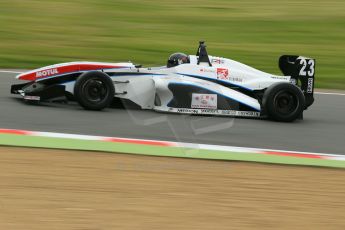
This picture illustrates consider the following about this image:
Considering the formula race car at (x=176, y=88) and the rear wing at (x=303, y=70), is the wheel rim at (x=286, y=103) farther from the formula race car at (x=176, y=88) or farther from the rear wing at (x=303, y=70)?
the rear wing at (x=303, y=70)

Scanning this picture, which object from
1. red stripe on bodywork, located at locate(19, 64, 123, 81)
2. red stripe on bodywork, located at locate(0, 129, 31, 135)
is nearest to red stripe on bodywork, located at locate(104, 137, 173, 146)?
red stripe on bodywork, located at locate(0, 129, 31, 135)

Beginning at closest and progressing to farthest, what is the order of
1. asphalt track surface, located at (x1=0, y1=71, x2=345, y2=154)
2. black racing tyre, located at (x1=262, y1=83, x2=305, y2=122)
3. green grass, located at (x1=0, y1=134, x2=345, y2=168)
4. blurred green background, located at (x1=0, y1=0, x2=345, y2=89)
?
green grass, located at (x1=0, y1=134, x2=345, y2=168) → asphalt track surface, located at (x1=0, y1=71, x2=345, y2=154) → black racing tyre, located at (x1=262, y1=83, x2=305, y2=122) → blurred green background, located at (x1=0, y1=0, x2=345, y2=89)

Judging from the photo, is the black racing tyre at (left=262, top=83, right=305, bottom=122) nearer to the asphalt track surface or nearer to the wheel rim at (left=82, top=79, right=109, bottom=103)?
the asphalt track surface

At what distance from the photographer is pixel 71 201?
5.89 metres

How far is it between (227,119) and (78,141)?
242cm

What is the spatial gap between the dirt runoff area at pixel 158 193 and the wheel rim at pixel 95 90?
2.03 meters

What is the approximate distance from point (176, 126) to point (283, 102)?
1.62m

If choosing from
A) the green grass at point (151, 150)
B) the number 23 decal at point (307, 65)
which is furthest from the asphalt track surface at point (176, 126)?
Answer: the number 23 decal at point (307, 65)

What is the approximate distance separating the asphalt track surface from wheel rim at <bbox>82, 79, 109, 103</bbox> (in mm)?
188

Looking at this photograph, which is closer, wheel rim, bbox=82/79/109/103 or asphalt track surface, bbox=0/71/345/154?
asphalt track surface, bbox=0/71/345/154

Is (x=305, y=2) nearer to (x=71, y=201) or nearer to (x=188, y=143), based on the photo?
(x=188, y=143)

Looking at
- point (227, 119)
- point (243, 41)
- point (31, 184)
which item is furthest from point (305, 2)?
point (31, 184)

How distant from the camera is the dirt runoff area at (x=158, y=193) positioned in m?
5.56

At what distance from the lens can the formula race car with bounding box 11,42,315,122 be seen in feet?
31.5
